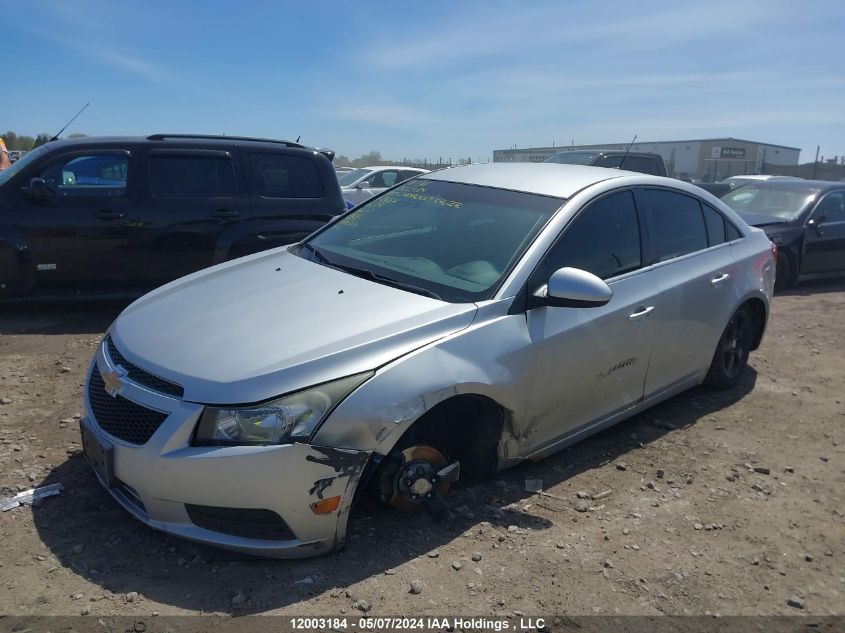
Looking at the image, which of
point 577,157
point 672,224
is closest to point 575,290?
point 672,224

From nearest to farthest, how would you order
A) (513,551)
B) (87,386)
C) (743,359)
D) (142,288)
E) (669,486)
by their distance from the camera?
(513,551)
(87,386)
(669,486)
(743,359)
(142,288)

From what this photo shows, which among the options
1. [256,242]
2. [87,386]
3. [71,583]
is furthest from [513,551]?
[256,242]

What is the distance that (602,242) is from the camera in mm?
4098

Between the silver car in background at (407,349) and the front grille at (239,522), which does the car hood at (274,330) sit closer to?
the silver car in background at (407,349)

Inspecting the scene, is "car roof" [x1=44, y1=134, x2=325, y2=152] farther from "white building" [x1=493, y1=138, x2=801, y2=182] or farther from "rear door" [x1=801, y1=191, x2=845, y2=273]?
"white building" [x1=493, y1=138, x2=801, y2=182]

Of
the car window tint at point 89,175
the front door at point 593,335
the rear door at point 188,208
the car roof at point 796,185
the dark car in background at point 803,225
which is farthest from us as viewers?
the car roof at point 796,185

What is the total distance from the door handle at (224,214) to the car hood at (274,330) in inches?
125

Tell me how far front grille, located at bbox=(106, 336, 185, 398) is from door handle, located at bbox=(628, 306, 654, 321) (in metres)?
2.51

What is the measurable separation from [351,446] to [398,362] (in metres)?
0.41

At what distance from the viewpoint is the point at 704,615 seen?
112 inches

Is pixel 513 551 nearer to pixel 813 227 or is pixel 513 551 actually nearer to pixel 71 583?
pixel 71 583

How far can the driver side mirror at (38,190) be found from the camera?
251 inches

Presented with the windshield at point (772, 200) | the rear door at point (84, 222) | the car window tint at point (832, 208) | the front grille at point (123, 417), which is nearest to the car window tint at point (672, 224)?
the front grille at point (123, 417)

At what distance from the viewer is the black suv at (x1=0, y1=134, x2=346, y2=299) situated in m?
6.43
